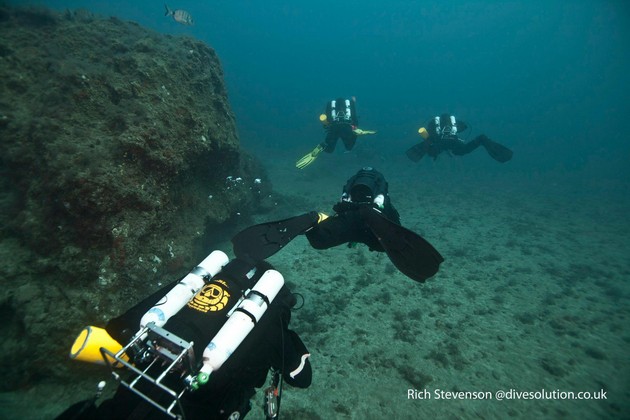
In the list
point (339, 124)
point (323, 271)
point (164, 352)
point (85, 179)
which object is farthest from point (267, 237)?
point (339, 124)

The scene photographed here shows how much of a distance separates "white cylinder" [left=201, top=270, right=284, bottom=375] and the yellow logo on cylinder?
285 mm

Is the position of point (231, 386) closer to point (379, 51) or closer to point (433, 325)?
point (433, 325)

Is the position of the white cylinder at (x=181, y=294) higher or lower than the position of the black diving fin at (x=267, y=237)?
higher

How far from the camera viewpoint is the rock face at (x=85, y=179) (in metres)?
4.55

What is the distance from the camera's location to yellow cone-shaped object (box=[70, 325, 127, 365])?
2.19 meters

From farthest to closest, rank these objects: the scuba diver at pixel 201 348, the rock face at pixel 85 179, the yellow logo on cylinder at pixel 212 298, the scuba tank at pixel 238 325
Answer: the rock face at pixel 85 179, the yellow logo on cylinder at pixel 212 298, the scuba tank at pixel 238 325, the scuba diver at pixel 201 348

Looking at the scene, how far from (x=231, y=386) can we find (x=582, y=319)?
354 inches

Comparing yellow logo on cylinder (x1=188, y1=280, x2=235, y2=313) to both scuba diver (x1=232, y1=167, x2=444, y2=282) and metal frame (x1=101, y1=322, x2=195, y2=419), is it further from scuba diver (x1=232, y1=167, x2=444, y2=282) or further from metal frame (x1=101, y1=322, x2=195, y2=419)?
scuba diver (x1=232, y1=167, x2=444, y2=282)

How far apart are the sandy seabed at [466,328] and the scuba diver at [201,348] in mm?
2559

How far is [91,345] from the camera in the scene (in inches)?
86.7

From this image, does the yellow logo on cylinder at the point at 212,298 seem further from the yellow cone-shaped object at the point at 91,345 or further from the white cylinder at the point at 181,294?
the yellow cone-shaped object at the point at 91,345

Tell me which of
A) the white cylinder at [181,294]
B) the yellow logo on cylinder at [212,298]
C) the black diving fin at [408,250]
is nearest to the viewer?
the white cylinder at [181,294]

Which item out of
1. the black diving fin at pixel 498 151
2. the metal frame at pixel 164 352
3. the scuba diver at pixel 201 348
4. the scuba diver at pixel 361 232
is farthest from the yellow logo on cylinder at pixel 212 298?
the black diving fin at pixel 498 151

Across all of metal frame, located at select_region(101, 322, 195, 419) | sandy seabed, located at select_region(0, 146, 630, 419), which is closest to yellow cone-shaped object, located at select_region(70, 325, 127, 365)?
metal frame, located at select_region(101, 322, 195, 419)
